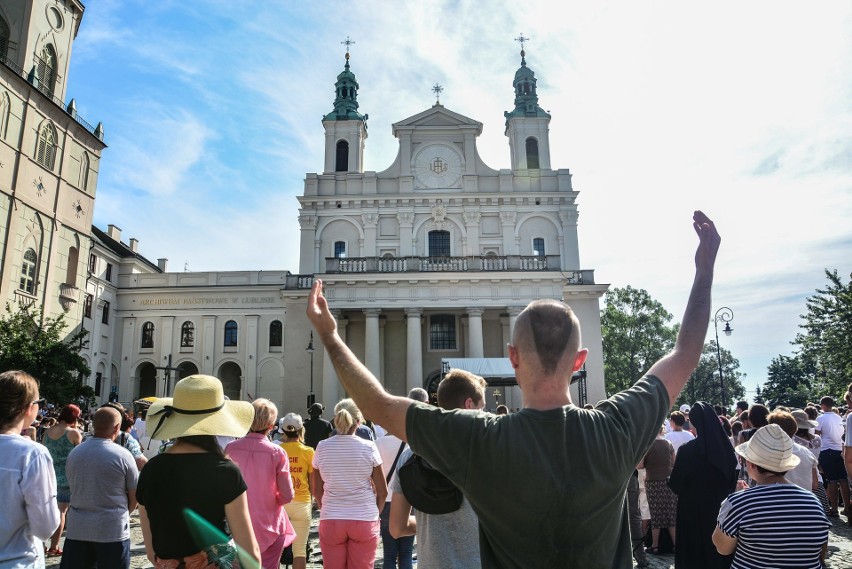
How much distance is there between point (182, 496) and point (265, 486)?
5.89 ft

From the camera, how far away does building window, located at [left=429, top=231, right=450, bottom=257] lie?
35531mm

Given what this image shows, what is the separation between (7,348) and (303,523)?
2265 cm

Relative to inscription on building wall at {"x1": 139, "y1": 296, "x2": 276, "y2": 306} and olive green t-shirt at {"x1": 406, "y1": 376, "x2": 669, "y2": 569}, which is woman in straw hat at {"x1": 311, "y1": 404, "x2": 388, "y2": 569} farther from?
inscription on building wall at {"x1": 139, "y1": 296, "x2": 276, "y2": 306}

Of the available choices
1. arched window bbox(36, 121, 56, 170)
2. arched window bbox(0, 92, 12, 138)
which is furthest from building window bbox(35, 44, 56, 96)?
arched window bbox(0, 92, 12, 138)

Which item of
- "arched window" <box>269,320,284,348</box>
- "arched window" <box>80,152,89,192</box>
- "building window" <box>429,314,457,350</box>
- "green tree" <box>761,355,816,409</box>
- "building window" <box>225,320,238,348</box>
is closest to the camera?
"building window" <box>429,314,457,350</box>

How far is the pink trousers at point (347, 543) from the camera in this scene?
493cm

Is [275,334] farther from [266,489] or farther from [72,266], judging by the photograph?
[266,489]

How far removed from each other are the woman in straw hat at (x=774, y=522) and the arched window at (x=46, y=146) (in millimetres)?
35717

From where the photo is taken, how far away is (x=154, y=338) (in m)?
43.2

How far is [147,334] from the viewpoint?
43.6 metres

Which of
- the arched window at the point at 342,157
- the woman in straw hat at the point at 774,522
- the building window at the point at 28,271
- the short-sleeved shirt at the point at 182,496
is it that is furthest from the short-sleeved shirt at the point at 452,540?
the arched window at the point at 342,157

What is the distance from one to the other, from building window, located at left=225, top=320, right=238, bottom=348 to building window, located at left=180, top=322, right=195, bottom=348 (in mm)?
2574

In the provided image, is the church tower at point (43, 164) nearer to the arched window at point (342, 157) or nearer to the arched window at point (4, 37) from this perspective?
the arched window at point (4, 37)

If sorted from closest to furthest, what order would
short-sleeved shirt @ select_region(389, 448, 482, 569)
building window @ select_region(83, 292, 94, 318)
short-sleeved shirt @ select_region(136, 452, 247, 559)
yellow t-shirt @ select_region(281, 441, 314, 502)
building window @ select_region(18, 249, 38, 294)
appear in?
short-sleeved shirt @ select_region(136, 452, 247, 559) < short-sleeved shirt @ select_region(389, 448, 482, 569) < yellow t-shirt @ select_region(281, 441, 314, 502) < building window @ select_region(18, 249, 38, 294) < building window @ select_region(83, 292, 94, 318)
